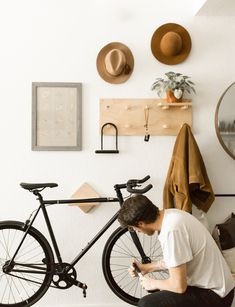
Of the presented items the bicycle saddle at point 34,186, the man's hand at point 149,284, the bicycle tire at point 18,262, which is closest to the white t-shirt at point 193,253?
the man's hand at point 149,284

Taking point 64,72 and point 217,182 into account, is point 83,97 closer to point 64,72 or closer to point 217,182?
point 64,72

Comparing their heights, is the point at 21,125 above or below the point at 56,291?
above

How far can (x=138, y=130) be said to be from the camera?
308cm

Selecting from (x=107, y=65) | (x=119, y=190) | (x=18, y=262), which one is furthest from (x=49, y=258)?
(x=107, y=65)

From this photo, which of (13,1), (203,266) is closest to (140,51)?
(13,1)

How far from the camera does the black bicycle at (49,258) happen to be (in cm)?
285

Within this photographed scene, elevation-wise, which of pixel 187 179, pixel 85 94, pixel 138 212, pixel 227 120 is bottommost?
pixel 138 212

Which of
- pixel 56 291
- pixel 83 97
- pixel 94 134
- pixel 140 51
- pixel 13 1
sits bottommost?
pixel 56 291

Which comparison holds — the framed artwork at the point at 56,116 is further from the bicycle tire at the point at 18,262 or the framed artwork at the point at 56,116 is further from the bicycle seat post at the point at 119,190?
the bicycle tire at the point at 18,262

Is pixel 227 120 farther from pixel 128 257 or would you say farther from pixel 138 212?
pixel 138 212

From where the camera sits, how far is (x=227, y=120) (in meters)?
3.10

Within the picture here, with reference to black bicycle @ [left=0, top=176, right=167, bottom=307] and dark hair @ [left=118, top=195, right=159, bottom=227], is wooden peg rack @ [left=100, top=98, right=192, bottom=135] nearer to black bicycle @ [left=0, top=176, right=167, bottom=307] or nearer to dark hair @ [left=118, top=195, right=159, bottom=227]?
black bicycle @ [left=0, top=176, right=167, bottom=307]

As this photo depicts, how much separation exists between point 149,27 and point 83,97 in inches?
27.8

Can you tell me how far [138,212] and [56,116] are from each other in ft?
4.11
